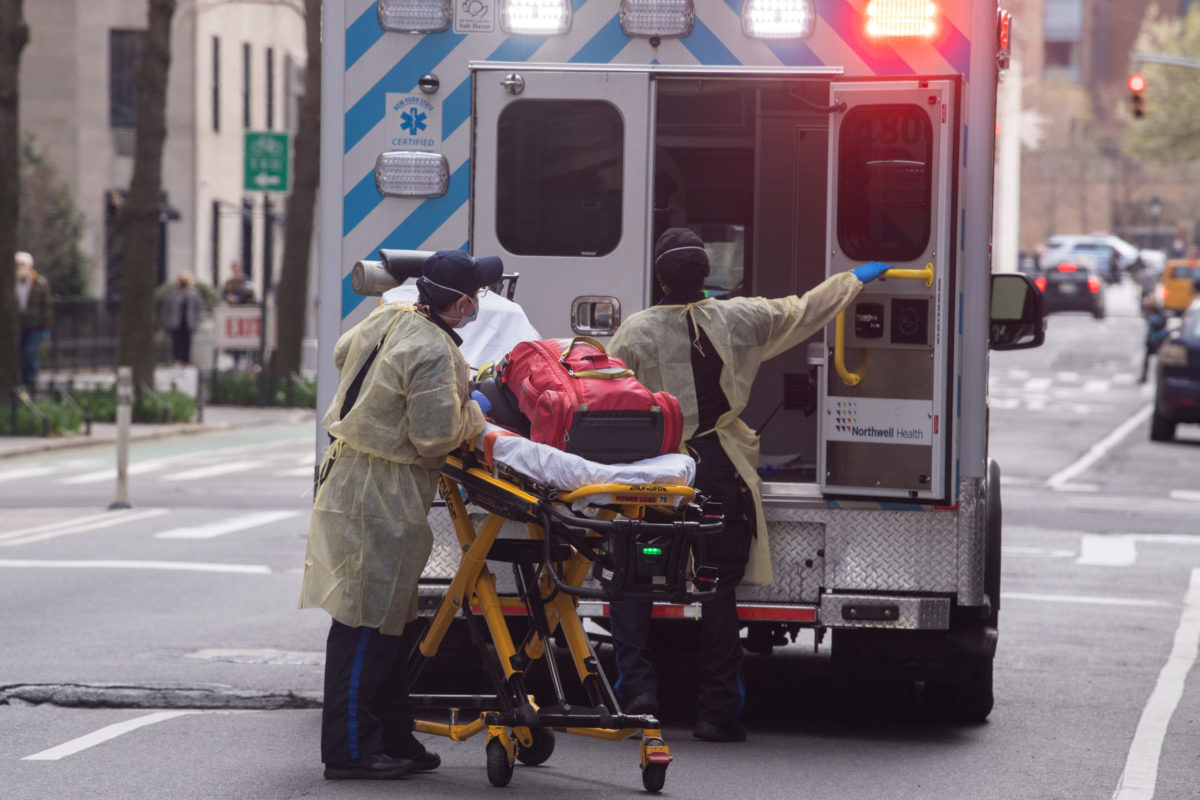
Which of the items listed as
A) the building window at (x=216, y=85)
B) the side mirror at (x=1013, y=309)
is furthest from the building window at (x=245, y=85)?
the side mirror at (x=1013, y=309)

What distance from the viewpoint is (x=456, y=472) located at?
6.49m

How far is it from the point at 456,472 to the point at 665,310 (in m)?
1.28

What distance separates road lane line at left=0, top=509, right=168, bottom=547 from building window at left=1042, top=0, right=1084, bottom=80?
3714 inches

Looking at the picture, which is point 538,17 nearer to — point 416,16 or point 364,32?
point 416,16

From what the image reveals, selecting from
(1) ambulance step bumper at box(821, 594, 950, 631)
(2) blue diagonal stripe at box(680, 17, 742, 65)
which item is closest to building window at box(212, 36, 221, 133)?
(2) blue diagonal stripe at box(680, 17, 742, 65)

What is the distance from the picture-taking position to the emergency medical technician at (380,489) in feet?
21.1

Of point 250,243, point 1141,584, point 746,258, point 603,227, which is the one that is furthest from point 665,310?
point 250,243

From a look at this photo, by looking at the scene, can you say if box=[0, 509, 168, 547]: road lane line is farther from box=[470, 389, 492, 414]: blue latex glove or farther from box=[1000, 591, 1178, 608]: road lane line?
box=[470, 389, 492, 414]: blue latex glove

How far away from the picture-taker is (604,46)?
303 inches

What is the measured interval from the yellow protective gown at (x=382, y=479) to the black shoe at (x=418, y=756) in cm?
48

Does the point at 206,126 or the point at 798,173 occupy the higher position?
the point at 206,126

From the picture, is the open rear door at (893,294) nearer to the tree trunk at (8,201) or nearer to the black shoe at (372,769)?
the black shoe at (372,769)

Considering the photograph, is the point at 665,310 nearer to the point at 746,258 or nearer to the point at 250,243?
the point at 746,258

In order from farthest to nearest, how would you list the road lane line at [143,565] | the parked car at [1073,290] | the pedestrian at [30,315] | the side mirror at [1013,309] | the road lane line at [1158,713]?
the parked car at [1073,290]
the pedestrian at [30,315]
the road lane line at [143,565]
the side mirror at [1013,309]
the road lane line at [1158,713]
